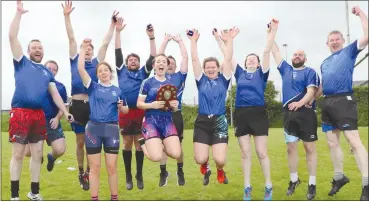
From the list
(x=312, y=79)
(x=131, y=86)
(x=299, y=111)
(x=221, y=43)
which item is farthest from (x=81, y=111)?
(x=312, y=79)

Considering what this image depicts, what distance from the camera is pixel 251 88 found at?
24.5 ft

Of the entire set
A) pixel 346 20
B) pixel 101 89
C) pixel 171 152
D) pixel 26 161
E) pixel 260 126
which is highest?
pixel 346 20

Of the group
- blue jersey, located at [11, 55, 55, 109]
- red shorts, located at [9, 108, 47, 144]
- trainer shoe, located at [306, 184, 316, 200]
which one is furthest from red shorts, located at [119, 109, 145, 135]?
trainer shoe, located at [306, 184, 316, 200]

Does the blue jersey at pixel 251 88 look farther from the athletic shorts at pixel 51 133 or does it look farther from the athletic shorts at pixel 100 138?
the athletic shorts at pixel 51 133

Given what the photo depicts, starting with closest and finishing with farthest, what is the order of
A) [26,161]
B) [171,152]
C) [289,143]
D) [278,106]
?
[171,152] < [289,143] < [26,161] < [278,106]

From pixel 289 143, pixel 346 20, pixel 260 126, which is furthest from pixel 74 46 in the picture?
pixel 346 20

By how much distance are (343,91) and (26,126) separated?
227 inches

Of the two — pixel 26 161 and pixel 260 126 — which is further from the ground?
pixel 260 126

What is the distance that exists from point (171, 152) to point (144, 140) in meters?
0.63

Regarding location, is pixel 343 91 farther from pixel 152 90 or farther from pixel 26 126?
pixel 26 126

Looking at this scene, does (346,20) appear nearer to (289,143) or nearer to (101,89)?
(289,143)

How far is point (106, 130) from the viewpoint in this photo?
6.78m

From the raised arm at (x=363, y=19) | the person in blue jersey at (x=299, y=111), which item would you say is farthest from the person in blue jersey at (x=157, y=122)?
the raised arm at (x=363, y=19)

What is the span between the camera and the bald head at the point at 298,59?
798 centimetres
